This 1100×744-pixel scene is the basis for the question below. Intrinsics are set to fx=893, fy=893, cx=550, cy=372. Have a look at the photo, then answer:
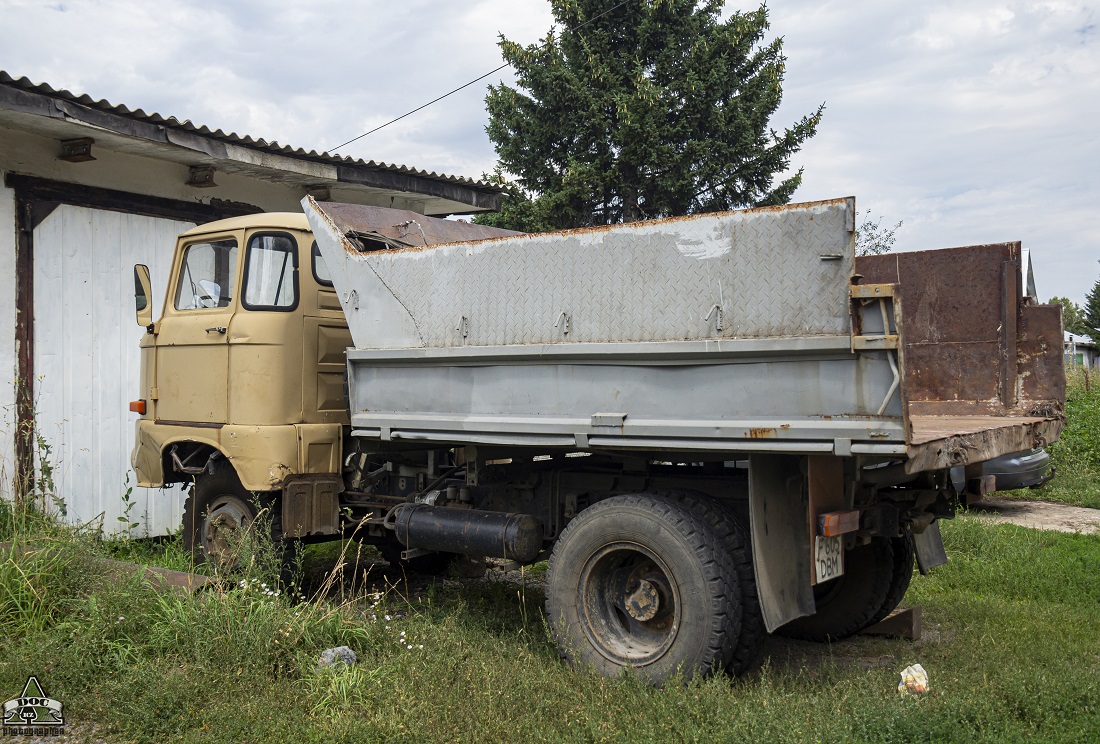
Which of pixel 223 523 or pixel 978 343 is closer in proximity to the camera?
pixel 978 343

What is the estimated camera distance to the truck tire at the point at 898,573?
519 centimetres

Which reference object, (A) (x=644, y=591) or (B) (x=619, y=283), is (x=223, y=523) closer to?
(A) (x=644, y=591)

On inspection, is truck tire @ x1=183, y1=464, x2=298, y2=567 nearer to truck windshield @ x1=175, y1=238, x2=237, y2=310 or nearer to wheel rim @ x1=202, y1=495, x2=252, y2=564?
wheel rim @ x1=202, y1=495, x2=252, y2=564

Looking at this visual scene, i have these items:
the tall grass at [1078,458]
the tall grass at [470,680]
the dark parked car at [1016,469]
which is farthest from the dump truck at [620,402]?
the tall grass at [1078,458]

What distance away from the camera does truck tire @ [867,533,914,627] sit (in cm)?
519

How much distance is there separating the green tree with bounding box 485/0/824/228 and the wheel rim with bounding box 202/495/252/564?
45.4 feet

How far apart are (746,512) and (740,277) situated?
1267mm

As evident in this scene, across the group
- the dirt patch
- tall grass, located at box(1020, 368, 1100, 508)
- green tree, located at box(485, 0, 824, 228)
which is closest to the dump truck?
the dirt patch

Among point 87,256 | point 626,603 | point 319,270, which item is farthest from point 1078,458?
point 87,256

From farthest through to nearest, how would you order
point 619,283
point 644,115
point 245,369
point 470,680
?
point 644,115
point 245,369
point 619,283
point 470,680

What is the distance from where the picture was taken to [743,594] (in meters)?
4.19

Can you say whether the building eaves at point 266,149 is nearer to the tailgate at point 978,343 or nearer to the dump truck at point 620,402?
the dump truck at point 620,402

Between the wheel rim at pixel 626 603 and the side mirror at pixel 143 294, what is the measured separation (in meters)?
3.79

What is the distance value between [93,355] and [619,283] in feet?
18.2
